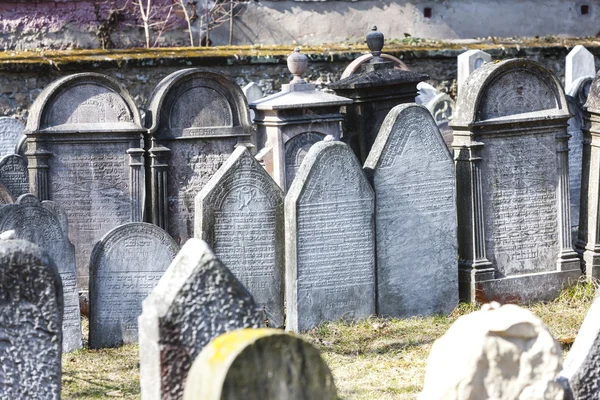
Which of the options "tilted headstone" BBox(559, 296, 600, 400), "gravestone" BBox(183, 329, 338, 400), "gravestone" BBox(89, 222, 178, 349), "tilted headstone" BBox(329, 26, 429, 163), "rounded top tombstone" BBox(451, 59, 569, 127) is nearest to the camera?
"gravestone" BBox(183, 329, 338, 400)

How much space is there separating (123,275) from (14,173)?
11.2 feet

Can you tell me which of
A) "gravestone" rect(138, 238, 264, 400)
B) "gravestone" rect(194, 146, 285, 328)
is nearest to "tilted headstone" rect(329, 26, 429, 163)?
"gravestone" rect(194, 146, 285, 328)

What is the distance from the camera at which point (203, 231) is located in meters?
7.79

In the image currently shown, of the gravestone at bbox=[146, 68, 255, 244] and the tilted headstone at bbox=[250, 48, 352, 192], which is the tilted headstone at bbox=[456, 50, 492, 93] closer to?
the tilted headstone at bbox=[250, 48, 352, 192]

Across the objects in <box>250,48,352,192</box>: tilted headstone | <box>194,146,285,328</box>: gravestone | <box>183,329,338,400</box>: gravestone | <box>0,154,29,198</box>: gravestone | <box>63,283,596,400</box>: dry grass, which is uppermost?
<box>250,48,352,192</box>: tilted headstone

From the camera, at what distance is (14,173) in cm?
1075

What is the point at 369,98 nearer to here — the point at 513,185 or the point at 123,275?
the point at 513,185

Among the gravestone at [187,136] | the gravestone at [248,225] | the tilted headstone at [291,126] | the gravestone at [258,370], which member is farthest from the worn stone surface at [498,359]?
the tilted headstone at [291,126]

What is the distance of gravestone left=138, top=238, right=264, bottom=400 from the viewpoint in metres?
4.02

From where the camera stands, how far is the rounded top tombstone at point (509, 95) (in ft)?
28.0

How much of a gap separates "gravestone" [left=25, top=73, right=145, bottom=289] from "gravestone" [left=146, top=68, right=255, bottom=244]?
0.54ft

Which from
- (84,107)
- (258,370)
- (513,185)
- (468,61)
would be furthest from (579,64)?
(258,370)

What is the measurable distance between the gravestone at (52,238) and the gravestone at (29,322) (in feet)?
10.4

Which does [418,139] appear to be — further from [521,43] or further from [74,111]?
[521,43]
